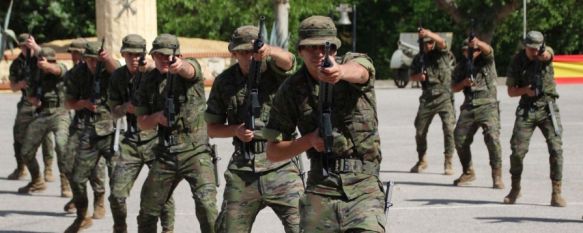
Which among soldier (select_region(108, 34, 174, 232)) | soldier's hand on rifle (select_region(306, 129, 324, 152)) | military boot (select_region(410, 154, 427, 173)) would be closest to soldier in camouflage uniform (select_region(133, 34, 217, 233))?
soldier (select_region(108, 34, 174, 232))

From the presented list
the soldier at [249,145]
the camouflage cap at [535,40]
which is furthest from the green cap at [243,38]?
the camouflage cap at [535,40]

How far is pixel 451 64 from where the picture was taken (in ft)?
59.0

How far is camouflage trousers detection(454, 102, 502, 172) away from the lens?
16391 millimetres

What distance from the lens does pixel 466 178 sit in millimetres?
16812

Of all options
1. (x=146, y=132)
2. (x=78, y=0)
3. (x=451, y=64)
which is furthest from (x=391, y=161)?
(x=78, y=0)

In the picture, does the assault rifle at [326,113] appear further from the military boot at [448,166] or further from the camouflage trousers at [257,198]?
the military boot at [448,166]

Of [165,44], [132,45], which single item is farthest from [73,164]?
[165,44]

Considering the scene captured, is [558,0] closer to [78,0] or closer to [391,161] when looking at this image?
[78,0]

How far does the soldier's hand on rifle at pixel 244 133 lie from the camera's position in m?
9.19

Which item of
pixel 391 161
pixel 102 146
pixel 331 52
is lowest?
pixel 391 161

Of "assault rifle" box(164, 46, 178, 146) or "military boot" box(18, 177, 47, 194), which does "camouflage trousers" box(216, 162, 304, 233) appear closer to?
"assault rifle" box(164, 46, 178, 146)

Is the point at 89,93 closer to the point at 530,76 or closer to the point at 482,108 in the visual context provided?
the point at 530,76

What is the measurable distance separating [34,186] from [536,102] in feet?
20.5

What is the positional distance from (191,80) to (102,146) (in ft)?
9.79
